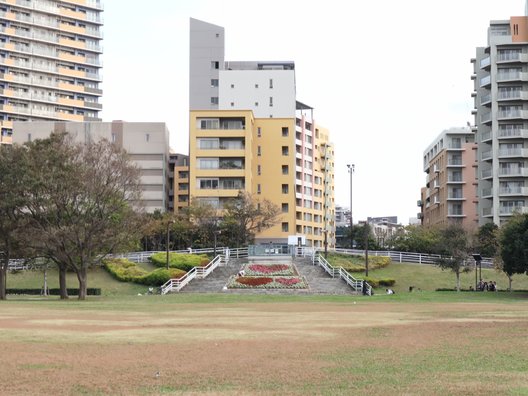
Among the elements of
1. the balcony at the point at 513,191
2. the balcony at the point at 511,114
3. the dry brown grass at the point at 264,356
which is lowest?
the dry brown grass at the point at 264,356

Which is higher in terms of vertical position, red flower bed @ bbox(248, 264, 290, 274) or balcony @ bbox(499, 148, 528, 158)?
balcony @ bbox(499, 148, 528, 158)

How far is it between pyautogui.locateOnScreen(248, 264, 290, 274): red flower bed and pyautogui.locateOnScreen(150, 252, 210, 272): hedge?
4272mm

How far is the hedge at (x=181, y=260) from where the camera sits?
66.2 m

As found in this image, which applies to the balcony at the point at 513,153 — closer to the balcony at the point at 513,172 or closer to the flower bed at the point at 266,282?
the balcony at the point at 513,172

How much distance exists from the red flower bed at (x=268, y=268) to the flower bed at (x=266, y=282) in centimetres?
379

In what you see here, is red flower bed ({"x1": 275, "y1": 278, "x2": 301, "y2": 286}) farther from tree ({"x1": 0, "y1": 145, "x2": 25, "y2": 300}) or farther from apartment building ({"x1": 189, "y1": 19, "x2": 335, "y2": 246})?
apartment building ({"x1": 189, "y1": 19, "x2": 335, "y2": 246})

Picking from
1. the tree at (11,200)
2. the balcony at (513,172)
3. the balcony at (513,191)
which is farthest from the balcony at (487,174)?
the tree at (11,200)

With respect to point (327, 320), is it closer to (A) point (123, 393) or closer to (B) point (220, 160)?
(A) point (123, 393)

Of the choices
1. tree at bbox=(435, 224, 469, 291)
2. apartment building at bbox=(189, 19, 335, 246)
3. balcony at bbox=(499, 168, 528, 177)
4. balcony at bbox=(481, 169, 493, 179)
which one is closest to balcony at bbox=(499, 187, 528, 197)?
balcony at bbox=(499, 168, 528, 177)

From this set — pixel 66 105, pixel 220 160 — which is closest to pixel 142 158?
pixel 220 160

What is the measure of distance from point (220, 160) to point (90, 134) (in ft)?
76.1

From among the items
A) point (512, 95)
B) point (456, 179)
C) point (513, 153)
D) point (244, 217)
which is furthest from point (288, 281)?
point (456, 179)

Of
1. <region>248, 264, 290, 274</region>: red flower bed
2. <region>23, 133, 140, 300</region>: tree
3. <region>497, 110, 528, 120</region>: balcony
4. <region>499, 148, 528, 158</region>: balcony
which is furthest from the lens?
<region>497, 110, 528, 120</region>: balcony

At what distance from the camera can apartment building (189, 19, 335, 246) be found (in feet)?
300
